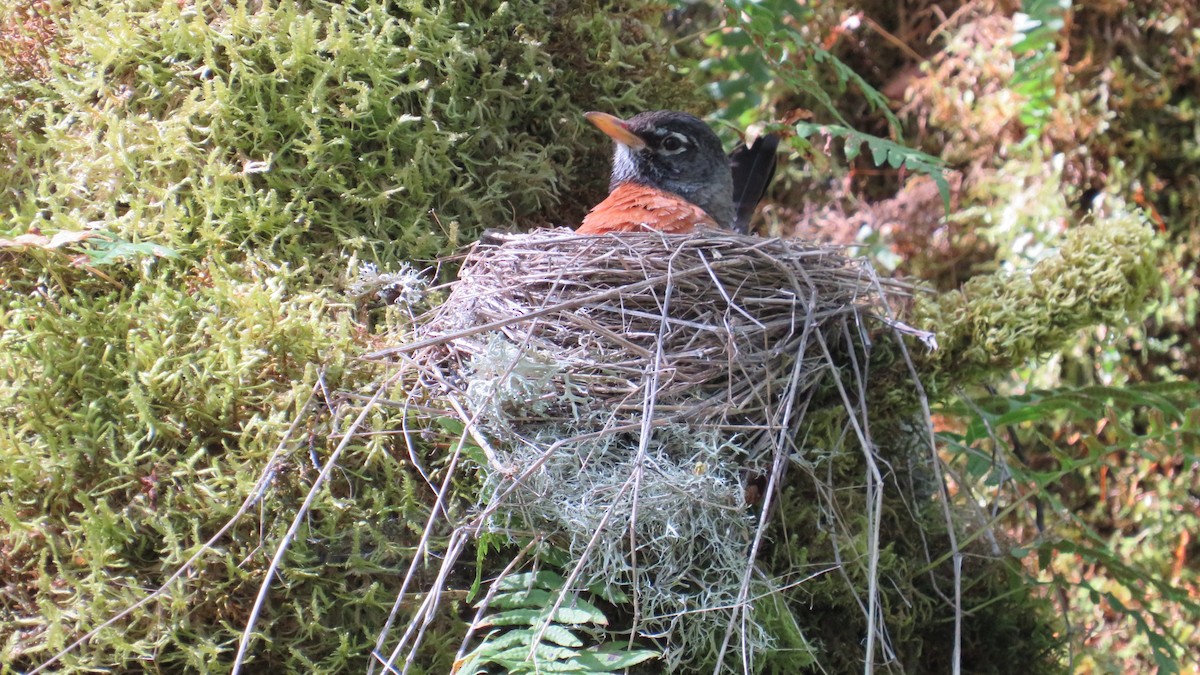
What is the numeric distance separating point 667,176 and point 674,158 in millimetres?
72

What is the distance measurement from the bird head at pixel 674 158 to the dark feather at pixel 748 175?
17cm

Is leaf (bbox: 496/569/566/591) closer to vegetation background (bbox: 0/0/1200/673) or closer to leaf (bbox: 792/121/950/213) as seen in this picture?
vegetation background (bbox: 0/0/1200/673)

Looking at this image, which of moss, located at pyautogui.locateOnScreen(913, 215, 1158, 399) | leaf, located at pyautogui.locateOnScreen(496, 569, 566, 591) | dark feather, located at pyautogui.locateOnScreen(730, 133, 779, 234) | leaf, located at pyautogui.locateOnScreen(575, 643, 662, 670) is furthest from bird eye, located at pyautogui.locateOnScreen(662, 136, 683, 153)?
leaf, located at pyautogui.locateOnScreen(575, 643, 662, 670)

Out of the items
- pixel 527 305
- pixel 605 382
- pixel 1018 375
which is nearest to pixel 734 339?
pixel 605 382

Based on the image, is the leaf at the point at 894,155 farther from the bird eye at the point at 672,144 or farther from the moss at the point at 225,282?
the moss at the point at 225,282

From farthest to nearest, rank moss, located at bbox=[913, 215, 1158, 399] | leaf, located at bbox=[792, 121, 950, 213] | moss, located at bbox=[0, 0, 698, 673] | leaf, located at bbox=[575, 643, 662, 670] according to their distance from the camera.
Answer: leaf, located at bbox=[792, 121, 950, 213], moss, located at bbox=[913, 215, 1158, 399], moss, located at bbox=[0, 0, 698, 673], leaf, located at bbox=[575, 643, 662, 670]

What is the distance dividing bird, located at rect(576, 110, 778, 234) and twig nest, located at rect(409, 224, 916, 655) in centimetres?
35

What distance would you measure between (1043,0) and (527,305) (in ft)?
9.50

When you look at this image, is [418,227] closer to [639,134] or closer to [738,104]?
[639,134]

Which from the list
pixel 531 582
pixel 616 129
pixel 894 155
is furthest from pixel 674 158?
pixel 531 582

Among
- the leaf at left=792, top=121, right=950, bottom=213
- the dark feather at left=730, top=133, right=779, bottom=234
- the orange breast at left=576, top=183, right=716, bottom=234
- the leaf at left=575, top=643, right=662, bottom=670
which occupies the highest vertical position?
the leaf at left=792, top=121, right=950, bottom=213

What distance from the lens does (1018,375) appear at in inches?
162

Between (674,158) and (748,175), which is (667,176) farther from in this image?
(748,175)

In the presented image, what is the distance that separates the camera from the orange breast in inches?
111
